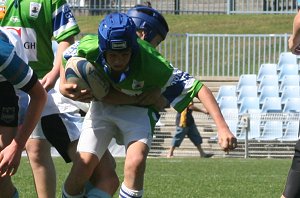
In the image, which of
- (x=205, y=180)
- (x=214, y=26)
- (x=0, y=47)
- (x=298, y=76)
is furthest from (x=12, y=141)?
(x=214, y=26)

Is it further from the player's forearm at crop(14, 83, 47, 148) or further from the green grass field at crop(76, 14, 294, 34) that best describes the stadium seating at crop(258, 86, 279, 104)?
the player's forearm at crop(14, 83, 47, 148)

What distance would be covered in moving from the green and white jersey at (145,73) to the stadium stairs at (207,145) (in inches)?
547

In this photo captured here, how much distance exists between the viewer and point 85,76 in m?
6.66

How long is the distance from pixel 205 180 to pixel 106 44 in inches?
255

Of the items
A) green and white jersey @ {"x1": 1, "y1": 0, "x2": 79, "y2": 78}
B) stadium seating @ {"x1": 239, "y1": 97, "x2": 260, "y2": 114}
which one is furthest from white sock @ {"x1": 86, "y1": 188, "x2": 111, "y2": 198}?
stadium seating @ {"x1": 239, "y1": 97, "x2": 260, "y2": 114}

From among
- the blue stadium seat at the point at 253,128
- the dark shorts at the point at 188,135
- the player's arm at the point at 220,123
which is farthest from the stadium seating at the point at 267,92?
the player's arm at the point at 220,123

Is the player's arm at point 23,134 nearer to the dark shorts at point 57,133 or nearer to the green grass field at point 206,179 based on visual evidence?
the dark shorts at point 57,133

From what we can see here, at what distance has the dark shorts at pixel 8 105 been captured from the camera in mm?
6656

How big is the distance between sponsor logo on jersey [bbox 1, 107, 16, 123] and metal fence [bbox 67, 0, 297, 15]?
22711mm

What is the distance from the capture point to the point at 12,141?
628 centimetres

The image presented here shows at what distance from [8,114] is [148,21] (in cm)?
124

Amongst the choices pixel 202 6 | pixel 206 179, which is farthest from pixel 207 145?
pixel 202 6

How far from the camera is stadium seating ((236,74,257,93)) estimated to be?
23.5 meters

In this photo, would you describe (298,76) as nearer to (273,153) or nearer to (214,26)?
(273,153)
